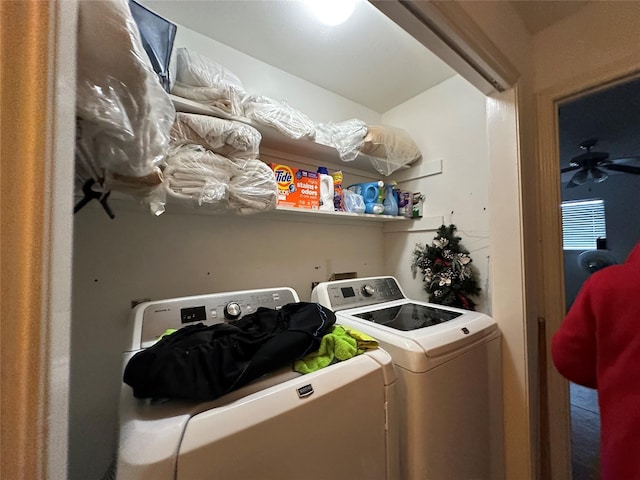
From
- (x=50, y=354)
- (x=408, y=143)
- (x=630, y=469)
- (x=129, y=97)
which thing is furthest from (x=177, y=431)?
(x=408, y=143)

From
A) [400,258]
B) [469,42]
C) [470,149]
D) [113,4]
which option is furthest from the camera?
[400,258]

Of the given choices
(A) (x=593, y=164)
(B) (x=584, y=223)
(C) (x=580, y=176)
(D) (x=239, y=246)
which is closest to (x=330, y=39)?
(D) (x=239, y=246)

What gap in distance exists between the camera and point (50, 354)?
0.31 metres

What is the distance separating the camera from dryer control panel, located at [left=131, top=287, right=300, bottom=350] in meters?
0.91

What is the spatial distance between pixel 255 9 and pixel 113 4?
1.01 metres

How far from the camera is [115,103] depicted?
536 millimetres

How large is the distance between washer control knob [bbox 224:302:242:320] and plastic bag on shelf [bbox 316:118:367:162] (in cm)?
102

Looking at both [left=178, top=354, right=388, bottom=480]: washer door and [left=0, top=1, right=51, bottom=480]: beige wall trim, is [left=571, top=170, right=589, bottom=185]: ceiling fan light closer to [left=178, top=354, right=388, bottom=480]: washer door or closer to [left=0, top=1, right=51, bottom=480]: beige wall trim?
[left=178, top=354, right=388, bottom=480]: washer door

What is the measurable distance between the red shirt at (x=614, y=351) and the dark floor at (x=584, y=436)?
1346mm

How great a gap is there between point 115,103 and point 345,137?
3.93 feet

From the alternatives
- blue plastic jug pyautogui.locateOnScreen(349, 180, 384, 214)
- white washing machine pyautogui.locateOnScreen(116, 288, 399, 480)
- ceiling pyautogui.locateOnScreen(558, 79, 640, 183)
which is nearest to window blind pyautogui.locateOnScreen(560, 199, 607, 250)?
ceiling pyautogui.locateOnScreen(558, 79, 640, 183)

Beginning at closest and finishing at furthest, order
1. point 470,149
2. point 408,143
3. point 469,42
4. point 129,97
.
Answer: point 129,97, point 469,42, point 470,149, point 408,143

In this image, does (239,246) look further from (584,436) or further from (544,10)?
(584,436)

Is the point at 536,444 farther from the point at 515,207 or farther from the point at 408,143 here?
the point at 408,143
